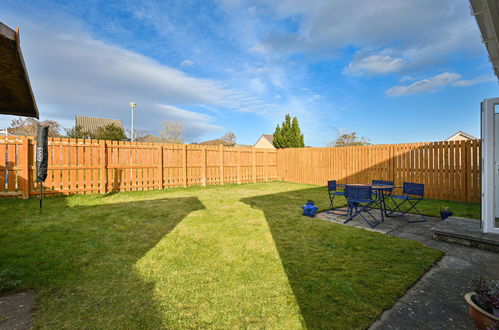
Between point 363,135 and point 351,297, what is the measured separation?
23.8 meters

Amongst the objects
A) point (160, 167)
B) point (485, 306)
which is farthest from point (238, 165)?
point (485, 306)

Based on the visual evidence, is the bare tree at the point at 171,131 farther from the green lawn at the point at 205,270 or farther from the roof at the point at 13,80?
the roof at the point at 13,80

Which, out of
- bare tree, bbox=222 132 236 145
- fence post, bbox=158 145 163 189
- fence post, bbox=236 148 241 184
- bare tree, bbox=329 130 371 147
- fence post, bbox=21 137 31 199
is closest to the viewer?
fence post, bbox=21 137 31 199

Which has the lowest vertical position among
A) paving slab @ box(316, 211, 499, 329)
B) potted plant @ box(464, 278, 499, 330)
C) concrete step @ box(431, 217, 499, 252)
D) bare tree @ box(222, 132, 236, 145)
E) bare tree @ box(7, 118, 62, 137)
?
paving slab @ box(316, 211, 499, 329)

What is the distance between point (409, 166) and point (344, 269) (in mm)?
8021

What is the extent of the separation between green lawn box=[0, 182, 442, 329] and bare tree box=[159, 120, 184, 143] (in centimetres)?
2915

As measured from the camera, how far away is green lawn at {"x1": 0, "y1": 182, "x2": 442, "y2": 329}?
1706mm

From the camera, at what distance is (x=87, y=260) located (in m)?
2.74

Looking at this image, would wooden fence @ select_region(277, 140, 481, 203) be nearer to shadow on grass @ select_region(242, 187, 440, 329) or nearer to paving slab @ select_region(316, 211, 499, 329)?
paving slab @ select_region(316, 211, 499, 329)

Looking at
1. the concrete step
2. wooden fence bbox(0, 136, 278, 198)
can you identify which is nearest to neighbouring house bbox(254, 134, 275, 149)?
wooden fence bbox(0, 136, 278, 198)

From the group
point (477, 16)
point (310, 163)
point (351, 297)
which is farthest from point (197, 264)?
point (310, 163)

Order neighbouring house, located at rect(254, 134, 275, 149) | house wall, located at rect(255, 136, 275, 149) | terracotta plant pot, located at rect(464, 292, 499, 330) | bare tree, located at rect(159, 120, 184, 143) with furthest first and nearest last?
house wall, located at rect(255, 136, 275, 149)
neighbouring house, located at rect(254, 134, 275, 149)
bare tree, located at rect(159, 120, 184, 143)
terracotta plant pot, located at rect(464, 292, 499, 330)

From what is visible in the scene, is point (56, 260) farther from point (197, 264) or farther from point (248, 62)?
point (248, 62)

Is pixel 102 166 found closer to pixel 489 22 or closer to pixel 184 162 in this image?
pixel 184 162
